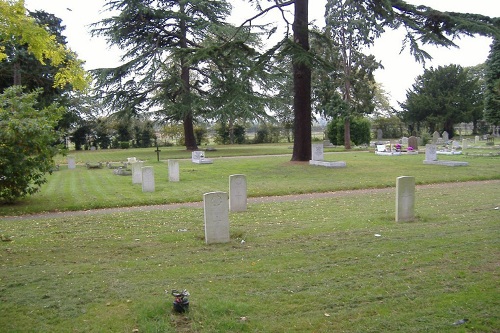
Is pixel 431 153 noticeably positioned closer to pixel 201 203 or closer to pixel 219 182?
pixel 219 182

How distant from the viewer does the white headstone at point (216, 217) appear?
8.48 metres

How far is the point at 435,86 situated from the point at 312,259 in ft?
206

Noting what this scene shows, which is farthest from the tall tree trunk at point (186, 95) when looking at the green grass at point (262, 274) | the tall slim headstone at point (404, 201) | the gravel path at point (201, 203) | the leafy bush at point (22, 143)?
the tall slim headstone at point (404, 201)

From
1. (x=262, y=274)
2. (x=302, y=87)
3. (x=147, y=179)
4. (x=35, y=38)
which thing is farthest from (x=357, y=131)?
(x=262, y=274)

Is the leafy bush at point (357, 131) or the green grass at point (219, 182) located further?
the leafy bush at point (357, 131)

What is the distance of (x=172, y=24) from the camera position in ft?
142

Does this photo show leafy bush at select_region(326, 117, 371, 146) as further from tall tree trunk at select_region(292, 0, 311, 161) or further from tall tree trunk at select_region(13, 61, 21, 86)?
tall tree trunk at select_region(13, 61, 21, 86)

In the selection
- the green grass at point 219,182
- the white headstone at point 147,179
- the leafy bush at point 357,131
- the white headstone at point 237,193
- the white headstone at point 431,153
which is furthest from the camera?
the leafy bush at point 357,131

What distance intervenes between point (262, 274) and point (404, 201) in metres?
4.90

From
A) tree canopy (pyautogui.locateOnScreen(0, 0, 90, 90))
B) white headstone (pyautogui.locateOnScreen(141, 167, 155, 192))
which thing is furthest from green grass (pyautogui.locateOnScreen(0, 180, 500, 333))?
white headstone (pyautogui.locateOnScreen(141, 167, 155, 192))

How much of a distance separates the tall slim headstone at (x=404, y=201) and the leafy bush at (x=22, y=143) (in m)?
10.5

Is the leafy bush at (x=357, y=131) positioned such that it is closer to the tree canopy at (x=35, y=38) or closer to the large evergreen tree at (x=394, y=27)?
the large evergreen tree at (x=394, y=27)

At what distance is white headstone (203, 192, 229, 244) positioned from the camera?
8.48 metres

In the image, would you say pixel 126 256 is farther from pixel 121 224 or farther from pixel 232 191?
pixel 232 191
